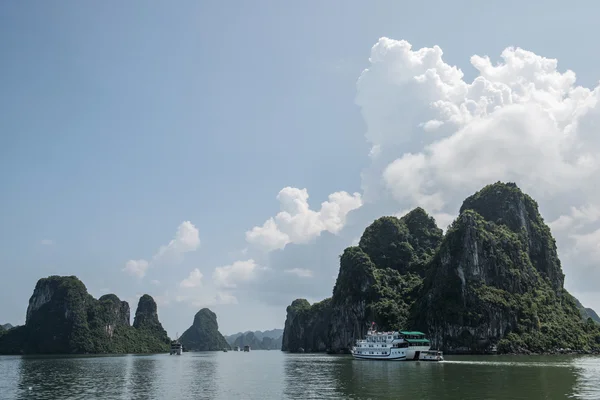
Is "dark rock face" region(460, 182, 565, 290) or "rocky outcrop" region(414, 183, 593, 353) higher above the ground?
"dark rock face" region(460, 182, 565, 290)

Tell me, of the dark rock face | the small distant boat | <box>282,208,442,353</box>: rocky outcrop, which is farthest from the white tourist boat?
the dark rock face

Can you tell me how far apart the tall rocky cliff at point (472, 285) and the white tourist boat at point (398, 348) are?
97.1 feet

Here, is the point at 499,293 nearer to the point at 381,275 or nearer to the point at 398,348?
the point at 381,275

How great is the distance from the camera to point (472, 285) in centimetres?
13425

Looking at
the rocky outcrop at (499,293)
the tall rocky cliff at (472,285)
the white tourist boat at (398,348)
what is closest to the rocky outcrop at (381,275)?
the tall rocky cliff at (472,285)

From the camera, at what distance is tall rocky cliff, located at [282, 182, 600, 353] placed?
129500 millimetres

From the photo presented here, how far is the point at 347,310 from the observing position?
16700 centimetres

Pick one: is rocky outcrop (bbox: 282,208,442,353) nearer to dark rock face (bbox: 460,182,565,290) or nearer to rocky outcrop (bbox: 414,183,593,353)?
rocky outcrop (bbox: 414,183,593,353)

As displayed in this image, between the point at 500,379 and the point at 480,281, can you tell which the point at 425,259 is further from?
the point at 500,379

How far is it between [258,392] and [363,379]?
15.7 m

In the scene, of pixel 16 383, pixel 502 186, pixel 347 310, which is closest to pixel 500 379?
pixel 16 383

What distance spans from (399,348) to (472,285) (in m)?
44.5

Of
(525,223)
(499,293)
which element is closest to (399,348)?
(499,293)

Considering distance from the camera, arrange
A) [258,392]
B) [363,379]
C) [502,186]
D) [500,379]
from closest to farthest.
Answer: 1. [258,392]
2. [500,379]
3. [363,379]
4. [502,186]
